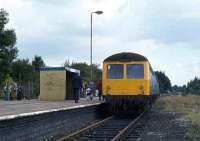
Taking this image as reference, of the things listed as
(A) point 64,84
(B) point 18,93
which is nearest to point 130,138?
(A) point 64,84

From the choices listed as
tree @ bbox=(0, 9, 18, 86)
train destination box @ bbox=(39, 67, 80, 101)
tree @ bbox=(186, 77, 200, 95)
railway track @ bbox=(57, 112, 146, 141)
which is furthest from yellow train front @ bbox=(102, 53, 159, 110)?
tree @ bbox=(186, 77, 200, 95)

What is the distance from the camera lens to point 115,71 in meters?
30.0

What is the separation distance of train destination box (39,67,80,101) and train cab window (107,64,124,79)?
595 centimetres

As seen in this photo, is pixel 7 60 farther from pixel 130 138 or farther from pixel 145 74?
pixel 130 138

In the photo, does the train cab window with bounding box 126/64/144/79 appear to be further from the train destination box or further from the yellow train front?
the train destination box

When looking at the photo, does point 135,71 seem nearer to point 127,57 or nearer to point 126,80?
point 126,80

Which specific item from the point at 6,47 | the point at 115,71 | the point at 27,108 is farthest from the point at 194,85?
the point at 27,108

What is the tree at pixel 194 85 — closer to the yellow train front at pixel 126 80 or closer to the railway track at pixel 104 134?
the yellow train front at pixel 126 80

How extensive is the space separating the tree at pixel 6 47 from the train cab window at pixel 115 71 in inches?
1494

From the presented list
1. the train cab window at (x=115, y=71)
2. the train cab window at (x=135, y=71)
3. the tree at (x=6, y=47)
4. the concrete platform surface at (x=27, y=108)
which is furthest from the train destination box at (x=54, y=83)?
the tree at (x=6, y=47)

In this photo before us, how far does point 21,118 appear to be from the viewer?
15.4 meters

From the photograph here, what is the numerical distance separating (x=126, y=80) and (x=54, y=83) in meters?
7.16

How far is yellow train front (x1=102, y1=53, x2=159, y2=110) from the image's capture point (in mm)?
29406

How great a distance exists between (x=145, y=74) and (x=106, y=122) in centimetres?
510
